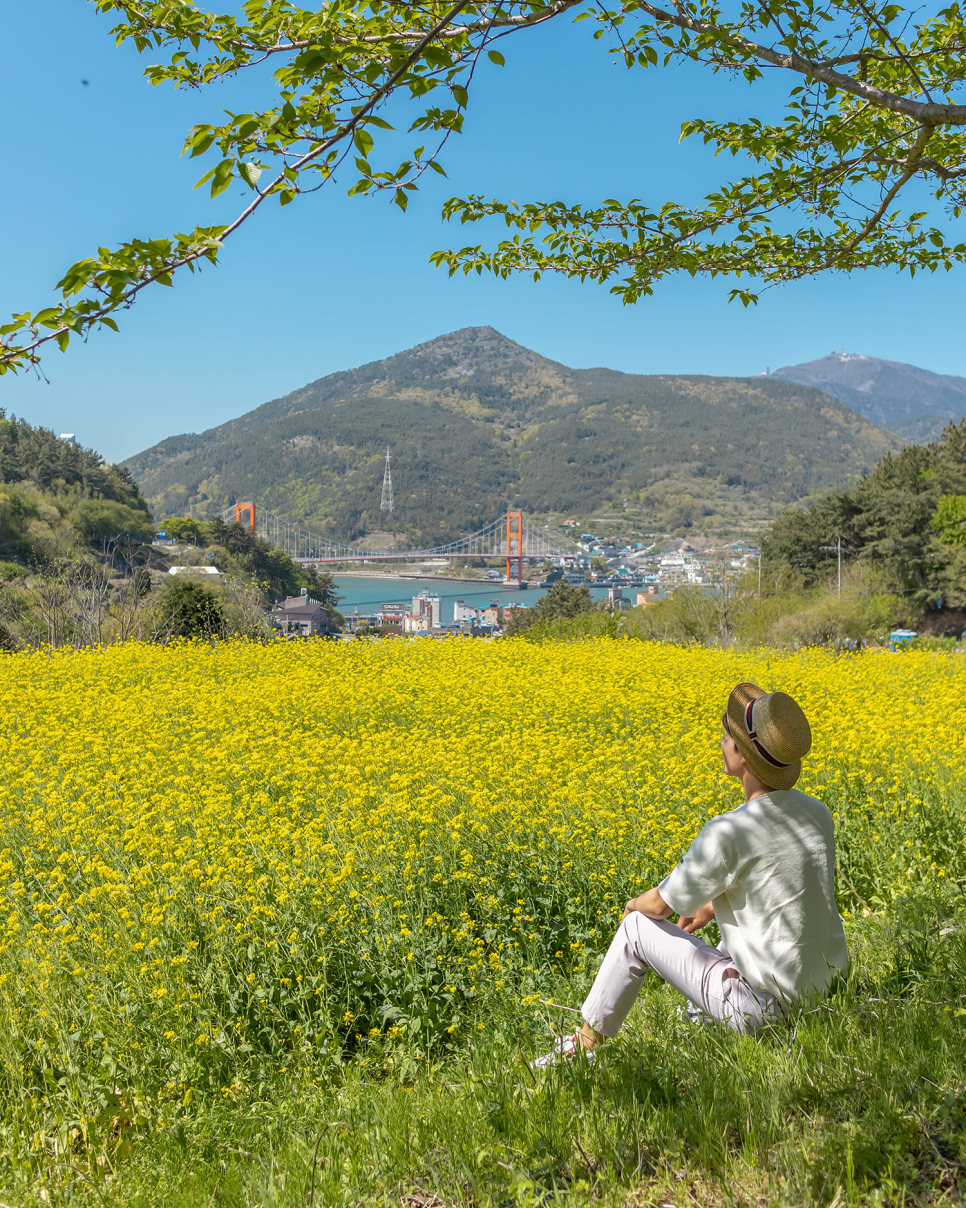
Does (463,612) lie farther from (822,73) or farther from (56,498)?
(822,73)

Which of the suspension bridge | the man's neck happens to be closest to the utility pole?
the suspension bridge

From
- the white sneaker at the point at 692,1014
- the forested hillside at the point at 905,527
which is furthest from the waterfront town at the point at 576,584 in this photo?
the white sneaker at the point at 692,1014

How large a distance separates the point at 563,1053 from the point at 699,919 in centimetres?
55

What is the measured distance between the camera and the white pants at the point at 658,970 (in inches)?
89.7

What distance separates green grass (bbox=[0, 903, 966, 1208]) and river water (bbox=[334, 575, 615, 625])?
79233 mm

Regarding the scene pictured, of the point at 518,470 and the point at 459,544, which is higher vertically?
the point at 518,470

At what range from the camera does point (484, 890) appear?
350cm

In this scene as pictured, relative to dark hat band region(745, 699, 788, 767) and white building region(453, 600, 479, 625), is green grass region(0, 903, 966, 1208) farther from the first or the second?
white building region(453, 600, 479, 625)

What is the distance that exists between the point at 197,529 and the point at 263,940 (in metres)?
67.8

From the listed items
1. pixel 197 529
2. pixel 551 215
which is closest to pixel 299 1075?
pixel 551 215

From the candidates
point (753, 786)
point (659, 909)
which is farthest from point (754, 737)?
point (659, 909)

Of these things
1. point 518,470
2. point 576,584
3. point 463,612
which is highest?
point 518,470

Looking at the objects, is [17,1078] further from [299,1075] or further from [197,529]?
[197,529]

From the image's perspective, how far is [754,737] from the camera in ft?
7.27
